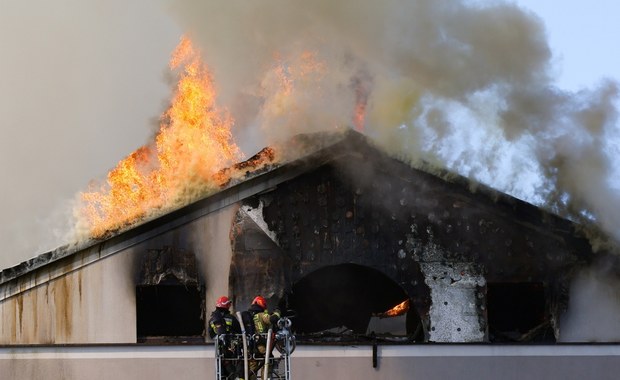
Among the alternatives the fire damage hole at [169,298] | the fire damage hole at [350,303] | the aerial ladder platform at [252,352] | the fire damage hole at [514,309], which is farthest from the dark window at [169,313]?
the aerial ladder platform at [252,352]

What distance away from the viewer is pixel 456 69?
2389cm

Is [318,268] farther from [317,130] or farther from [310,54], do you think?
[310,54]

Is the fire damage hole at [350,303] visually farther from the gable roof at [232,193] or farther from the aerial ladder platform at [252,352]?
the aerial ladder platform at [252,352]

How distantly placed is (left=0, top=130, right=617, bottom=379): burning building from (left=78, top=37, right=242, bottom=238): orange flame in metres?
0.45

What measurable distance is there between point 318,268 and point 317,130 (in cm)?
280

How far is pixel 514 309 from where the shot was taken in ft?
87.7

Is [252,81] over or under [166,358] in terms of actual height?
over

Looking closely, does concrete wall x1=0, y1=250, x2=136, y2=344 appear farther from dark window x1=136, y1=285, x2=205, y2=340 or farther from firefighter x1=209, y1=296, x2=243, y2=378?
firefighter x1=209, y1=296, x2=243, y2=378

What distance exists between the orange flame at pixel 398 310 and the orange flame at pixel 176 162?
526cm

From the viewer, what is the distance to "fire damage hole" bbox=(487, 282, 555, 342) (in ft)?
83.3

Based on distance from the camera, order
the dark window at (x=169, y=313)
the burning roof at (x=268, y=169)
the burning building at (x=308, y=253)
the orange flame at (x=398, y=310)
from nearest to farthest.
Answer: the burning building at (x=308, y=253) < the burning roof at (x=268, y=169) < the dark window at (x=169, y=313) < the orange flame at (x=398, y=310)

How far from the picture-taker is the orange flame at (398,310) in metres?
27.1

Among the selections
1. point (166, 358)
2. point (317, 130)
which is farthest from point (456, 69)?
point (166, 358)

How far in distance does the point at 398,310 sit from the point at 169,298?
5228 millimetres
